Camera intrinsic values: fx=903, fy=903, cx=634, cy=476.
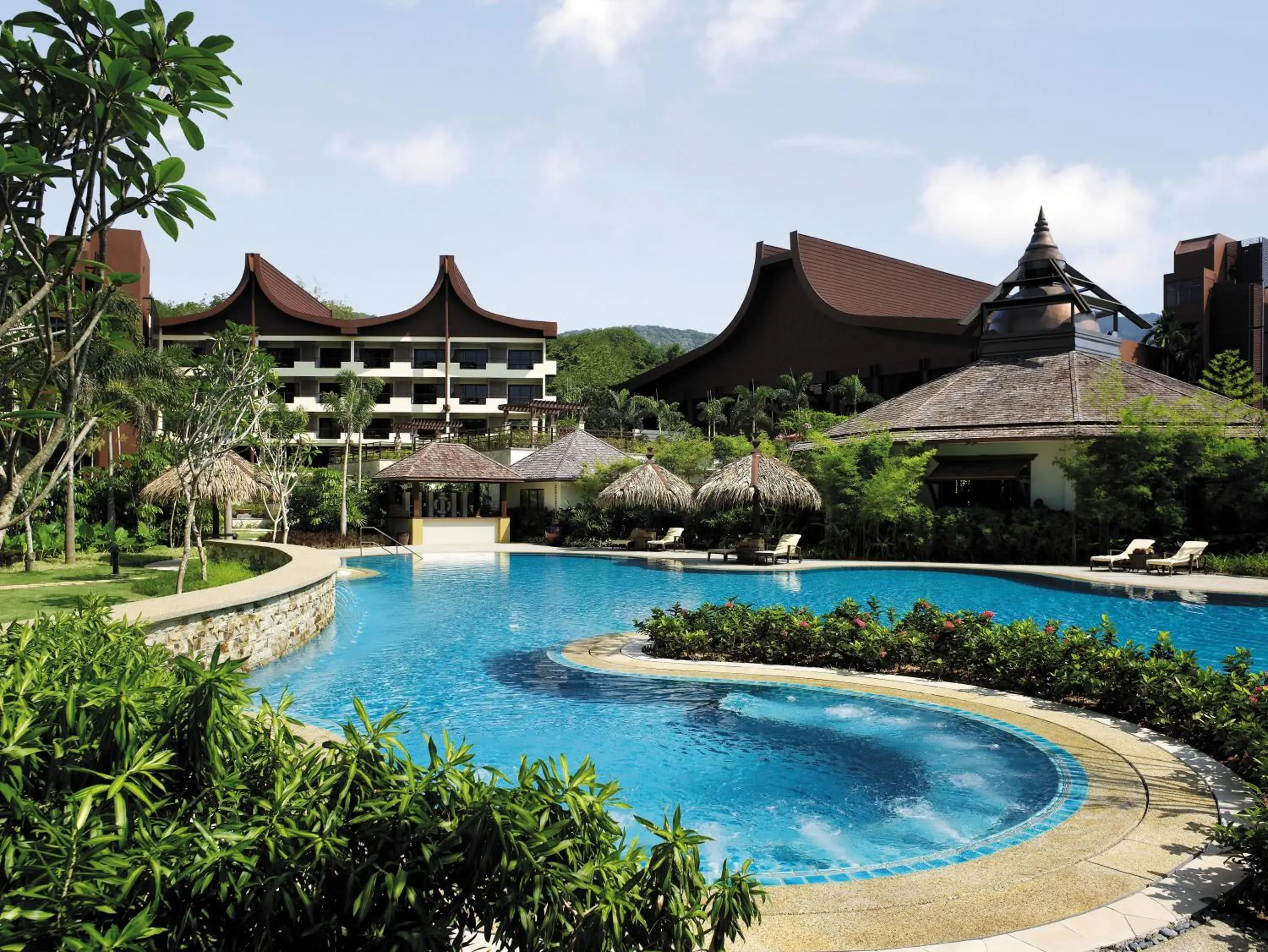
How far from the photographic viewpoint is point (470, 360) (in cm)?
4900

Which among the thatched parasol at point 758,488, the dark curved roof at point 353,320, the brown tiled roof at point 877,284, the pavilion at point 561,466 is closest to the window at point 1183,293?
the brown tiled roof at point 877,284

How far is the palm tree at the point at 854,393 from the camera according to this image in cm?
3522

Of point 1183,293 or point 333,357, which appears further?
point 333,357

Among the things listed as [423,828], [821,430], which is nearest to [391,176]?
[423,828]

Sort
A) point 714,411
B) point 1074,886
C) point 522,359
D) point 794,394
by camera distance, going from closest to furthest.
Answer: point 1074,886, point 794,394, point 714,411, point 522,359

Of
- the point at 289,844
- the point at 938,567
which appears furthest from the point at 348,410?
the point at 289,844

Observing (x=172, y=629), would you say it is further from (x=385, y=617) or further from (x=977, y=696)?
(x=977, y=696)

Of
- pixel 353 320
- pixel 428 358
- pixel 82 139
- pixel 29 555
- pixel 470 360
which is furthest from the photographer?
pixel 470 360

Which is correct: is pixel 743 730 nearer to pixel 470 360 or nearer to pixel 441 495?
pixel 441 495

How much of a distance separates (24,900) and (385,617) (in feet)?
44.3

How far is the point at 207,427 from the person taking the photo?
14.9 meters

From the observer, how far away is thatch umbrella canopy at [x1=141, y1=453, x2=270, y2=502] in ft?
74.4

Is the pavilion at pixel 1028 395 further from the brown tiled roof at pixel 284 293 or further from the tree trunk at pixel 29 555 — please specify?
the brown tiled roof at pixel 284 293

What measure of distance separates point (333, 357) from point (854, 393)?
28.4 metres
